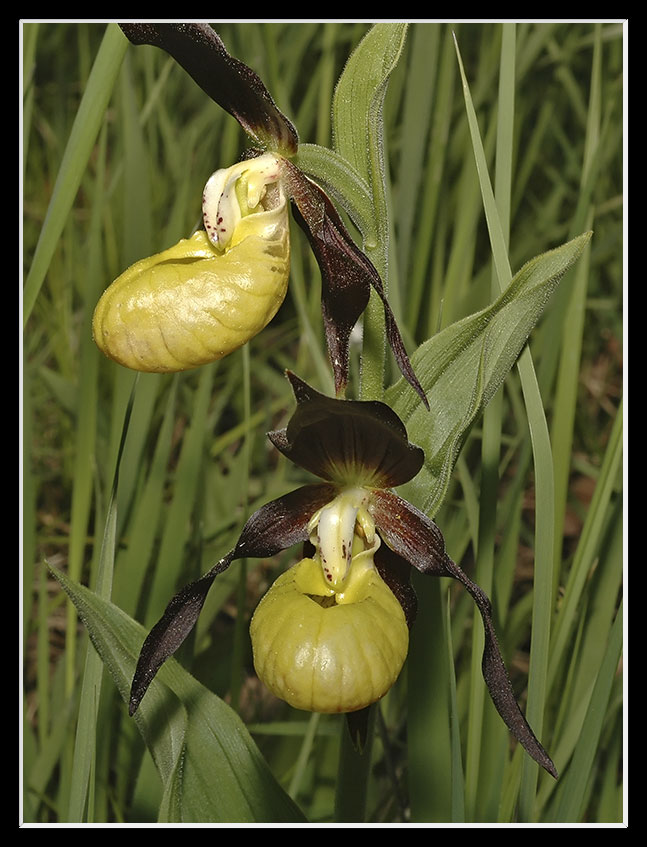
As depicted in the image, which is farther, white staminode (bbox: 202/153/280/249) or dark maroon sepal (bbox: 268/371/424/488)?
white staminode (bbox: 202/153/280/249)

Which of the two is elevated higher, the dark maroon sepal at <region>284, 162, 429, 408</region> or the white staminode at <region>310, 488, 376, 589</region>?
the dark maroon sepal at <region>284, 162, 429, 408</region>

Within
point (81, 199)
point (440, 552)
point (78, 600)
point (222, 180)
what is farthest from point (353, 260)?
point (81, 199)

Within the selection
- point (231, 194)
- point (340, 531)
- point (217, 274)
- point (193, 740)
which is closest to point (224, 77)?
point (231, 194)

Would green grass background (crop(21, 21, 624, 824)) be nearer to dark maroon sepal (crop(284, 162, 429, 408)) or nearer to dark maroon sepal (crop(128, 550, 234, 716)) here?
dark maroon sepal (crop(128, 550, 234, 716))

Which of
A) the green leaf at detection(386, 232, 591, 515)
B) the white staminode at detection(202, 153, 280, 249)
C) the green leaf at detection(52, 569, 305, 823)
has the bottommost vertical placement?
the green leaf at detection(52, 569, 305, 823)

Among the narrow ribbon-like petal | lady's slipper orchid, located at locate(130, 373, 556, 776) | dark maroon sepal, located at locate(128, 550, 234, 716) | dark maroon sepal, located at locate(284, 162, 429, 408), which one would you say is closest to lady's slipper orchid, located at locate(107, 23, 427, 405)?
dark maroon sepal, located at locate(284, 162, 429, 408)

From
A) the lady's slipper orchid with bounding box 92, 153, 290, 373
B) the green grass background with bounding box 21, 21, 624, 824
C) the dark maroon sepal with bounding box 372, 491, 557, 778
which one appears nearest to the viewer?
the lady's slipper orchid with bounding box 92, 153, 290, 373

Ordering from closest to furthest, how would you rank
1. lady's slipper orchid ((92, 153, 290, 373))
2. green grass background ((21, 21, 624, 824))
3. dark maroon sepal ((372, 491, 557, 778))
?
lady's slipper orchid ((92, 153, 290, 373)), dark maroon sepal ((372, 491, 557, 778)), green grass background ((21, 21, 624, 824))

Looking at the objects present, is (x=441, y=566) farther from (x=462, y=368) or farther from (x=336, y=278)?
(x=336, y=278)

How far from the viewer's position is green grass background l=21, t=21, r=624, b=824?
1.55 metres

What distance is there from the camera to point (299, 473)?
7.68ft

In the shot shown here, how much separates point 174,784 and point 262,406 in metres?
1.34

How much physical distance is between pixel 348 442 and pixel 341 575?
8.8 inches

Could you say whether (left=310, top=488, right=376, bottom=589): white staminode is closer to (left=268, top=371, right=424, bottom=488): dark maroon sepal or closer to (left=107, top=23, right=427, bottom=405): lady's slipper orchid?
(left=268, top=371, right=424, bottom=488): dark maroon sepal
